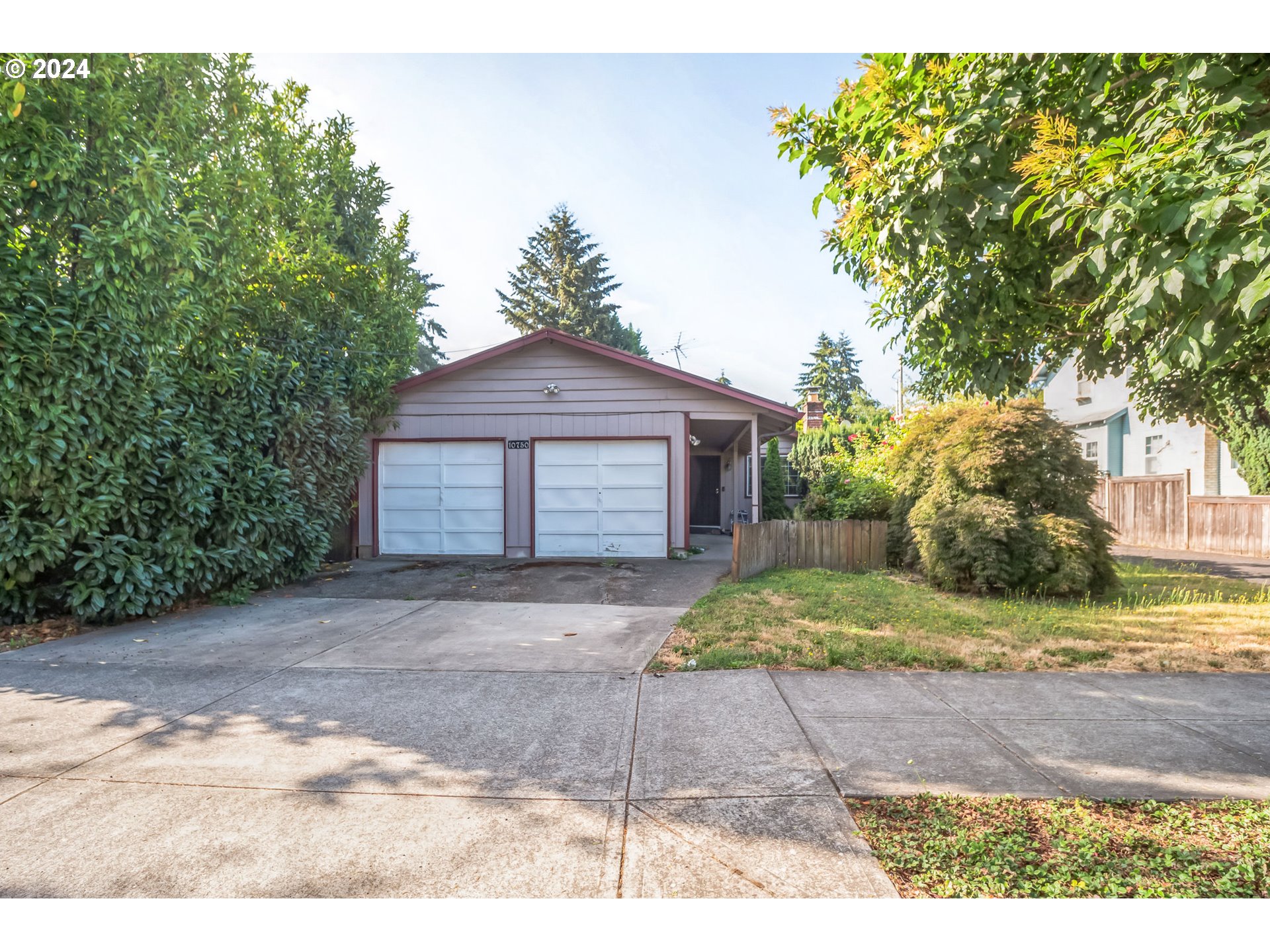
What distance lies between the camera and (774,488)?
17.5m

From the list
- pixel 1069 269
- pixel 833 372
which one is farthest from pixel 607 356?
pixel 833 372

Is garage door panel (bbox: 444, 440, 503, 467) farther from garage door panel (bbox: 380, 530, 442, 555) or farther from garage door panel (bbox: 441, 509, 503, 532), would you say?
garage door panel (bbox: 380, 530, 442, 555)

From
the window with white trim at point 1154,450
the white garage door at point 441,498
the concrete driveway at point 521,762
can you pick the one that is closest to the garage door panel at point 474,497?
the white garage door at point 441,498

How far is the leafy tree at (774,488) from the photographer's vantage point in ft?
56.7

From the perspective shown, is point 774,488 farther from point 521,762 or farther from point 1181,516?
point 521,762

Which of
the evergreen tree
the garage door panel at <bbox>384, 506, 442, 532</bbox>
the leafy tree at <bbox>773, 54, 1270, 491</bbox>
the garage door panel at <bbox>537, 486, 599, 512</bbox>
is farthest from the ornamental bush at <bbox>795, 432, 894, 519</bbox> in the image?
the evergreen tree

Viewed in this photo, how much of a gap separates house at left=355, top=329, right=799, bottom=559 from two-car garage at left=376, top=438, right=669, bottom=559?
0.06ft

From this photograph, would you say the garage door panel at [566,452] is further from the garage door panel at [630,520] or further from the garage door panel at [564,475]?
the garage door panel at [630,520]

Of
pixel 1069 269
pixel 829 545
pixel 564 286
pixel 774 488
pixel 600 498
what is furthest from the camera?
pixel 564 286

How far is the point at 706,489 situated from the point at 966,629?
13905mm

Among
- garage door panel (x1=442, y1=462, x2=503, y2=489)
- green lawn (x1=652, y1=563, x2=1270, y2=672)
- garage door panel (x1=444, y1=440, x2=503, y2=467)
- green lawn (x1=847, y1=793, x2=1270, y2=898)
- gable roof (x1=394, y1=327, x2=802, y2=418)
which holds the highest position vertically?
gable roof (x1=394, y1=327, x2=802, y2=418)

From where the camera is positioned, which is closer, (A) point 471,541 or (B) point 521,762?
(B) point 521,762

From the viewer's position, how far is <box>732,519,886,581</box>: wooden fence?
35.5 ft

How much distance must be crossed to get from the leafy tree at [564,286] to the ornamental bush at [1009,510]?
27.4 meters
